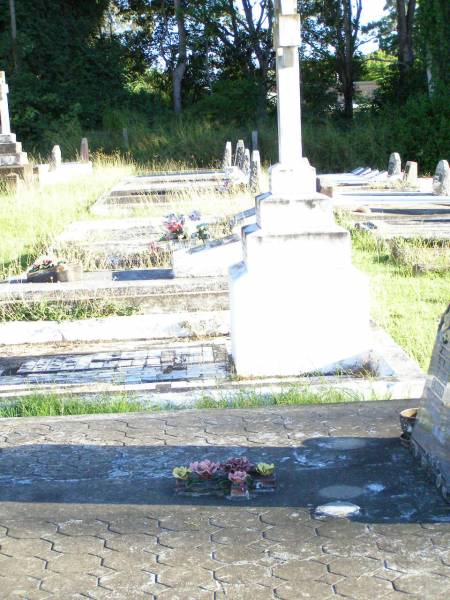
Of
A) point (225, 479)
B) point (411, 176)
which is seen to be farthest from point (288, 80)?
point (411, 176)

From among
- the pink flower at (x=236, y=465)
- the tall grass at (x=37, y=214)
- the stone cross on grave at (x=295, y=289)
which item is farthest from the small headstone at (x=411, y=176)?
the pink flower at (x=236, y=465)

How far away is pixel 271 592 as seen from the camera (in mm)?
2748

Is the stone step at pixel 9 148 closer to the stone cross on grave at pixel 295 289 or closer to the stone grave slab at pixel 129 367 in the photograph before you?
the stone grave slab at pixel 129 367

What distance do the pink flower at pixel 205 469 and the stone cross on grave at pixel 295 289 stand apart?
96.9 inches

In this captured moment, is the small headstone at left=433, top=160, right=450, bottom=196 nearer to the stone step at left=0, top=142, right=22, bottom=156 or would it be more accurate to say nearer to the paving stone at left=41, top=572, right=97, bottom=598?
the stone step at left=0, top=142, right=22, bottom=156

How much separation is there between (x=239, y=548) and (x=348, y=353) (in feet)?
10.5

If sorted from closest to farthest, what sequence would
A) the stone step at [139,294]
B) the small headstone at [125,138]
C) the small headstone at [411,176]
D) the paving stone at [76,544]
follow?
the paving stone at [76,544]
the stone step at [139,294]
the small headstone at [411,176]
the small headstone at [125,138]

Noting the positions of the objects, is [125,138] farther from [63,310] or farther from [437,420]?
[437,420]

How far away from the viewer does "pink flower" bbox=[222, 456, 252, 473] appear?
12.0ft

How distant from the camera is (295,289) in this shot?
603 cm

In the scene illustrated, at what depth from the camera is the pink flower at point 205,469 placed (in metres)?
3.60

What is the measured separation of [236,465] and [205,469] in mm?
138

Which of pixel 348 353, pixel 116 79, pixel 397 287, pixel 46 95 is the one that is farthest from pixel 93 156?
pixel 348 353

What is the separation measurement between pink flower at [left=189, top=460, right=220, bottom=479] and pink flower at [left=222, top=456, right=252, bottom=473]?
0.04 metres
